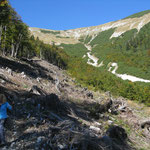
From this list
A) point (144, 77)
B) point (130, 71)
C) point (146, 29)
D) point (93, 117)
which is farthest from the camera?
point (146, 29)

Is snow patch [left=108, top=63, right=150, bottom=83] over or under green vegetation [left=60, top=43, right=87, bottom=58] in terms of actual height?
under

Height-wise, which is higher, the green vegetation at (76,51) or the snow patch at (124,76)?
the green vegetation at (76,51)

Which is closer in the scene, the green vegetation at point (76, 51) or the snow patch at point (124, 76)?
the snow patch at point (124, 76)

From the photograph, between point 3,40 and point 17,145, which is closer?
point 17,145

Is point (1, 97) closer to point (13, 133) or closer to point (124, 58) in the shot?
point (13, 133)

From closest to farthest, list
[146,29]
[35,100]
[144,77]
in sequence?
[35,100], [144,77], [146,29]

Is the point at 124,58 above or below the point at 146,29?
below

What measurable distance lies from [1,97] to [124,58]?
8718 centimetres

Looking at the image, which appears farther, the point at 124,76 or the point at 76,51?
the point at 76,51

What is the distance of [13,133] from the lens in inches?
235

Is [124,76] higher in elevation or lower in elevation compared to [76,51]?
lower

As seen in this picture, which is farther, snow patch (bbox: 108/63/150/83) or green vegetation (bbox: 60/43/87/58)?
green vegetation (bbox: 60/43/87/58)

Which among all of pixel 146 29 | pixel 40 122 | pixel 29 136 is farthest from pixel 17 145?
pixel 146 29

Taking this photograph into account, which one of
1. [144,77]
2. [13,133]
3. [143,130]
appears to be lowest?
[143,130]
